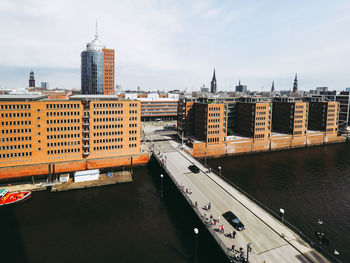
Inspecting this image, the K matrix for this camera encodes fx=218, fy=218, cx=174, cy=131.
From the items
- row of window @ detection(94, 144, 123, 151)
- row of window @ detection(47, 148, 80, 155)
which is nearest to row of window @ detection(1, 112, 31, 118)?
row of window @ detection(47, 148, 80, 155)

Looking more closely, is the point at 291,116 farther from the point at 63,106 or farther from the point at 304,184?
the point at 63,106

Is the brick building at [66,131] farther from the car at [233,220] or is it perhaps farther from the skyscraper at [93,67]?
the skyscraper at [93,67]

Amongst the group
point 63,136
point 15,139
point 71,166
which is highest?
point 63,136

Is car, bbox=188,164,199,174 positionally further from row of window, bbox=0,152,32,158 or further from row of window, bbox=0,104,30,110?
row of window, bbox=0,104,30,110

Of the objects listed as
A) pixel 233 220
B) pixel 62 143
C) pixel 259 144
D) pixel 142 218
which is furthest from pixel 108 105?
pixel 259 144

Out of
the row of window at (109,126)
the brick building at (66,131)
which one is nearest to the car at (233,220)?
the brick building at (66,131)

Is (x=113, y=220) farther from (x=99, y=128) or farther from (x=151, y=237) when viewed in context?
(x=99, y=128)
